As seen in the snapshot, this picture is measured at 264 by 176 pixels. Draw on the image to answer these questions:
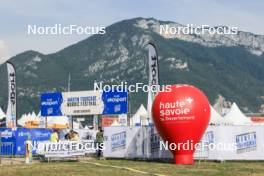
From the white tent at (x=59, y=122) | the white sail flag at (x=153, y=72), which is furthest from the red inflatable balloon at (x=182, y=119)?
the white tent at (x=59, y=122)

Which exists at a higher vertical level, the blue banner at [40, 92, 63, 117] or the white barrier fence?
the blue banner at [40, 92, 63, 117]

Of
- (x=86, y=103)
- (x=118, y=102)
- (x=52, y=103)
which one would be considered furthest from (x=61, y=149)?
(x=52, y=103)

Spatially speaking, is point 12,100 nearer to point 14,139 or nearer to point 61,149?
point 14,139

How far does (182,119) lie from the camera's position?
90.7ft

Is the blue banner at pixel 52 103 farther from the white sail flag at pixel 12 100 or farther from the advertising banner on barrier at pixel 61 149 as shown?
the advertising banner on barrier at pixel 61 149

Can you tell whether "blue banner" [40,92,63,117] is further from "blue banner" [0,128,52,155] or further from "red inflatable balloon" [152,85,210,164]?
"red inflatable balloon" [152,85,210,164]

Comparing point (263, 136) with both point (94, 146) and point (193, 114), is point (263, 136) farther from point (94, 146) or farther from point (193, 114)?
point (94, 146)

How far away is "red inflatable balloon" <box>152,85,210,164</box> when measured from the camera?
27688 mm

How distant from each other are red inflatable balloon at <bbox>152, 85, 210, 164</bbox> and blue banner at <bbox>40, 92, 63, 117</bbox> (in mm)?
18620

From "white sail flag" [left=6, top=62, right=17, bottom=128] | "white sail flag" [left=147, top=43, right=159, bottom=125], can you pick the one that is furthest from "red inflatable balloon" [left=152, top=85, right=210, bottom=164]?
"white sail flag" [left=6, top=62, right=17, bottom=128]

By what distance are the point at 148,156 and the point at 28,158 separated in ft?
21.4

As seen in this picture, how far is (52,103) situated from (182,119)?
21022mm

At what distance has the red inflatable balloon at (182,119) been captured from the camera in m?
27.7

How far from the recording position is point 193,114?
27672 millimetres
